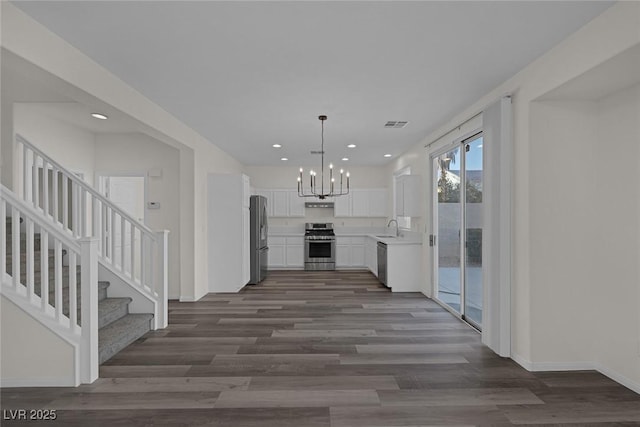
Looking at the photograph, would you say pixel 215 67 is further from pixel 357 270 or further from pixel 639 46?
pixel 357 270

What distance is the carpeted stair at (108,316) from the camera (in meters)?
3.33

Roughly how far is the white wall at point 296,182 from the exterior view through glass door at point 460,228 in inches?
133

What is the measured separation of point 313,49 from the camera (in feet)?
8.81

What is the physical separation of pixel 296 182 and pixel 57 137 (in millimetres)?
5029

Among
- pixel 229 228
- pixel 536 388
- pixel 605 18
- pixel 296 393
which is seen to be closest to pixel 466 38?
pixel 605 18

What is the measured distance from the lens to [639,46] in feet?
6.80

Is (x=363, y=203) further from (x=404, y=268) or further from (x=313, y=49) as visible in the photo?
(x=313, y=49)

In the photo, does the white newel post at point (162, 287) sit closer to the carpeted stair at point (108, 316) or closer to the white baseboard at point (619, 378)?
the carpeted stair at point (108, 316)

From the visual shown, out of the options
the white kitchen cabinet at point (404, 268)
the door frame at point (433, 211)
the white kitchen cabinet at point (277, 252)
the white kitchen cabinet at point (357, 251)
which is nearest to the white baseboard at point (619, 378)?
the door frame at point (433, 211)

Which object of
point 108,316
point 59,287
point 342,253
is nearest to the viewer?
Result: point 59,287

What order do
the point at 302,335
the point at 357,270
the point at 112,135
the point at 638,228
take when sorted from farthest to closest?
the point at 357,270 < the point at 112,135 < the point at 302,335 < the point at 638,228

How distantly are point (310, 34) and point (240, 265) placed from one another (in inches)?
176

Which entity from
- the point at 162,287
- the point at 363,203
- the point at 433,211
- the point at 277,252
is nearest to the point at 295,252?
the point at 277,252

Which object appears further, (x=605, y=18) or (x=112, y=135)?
(x=112, y=135)
